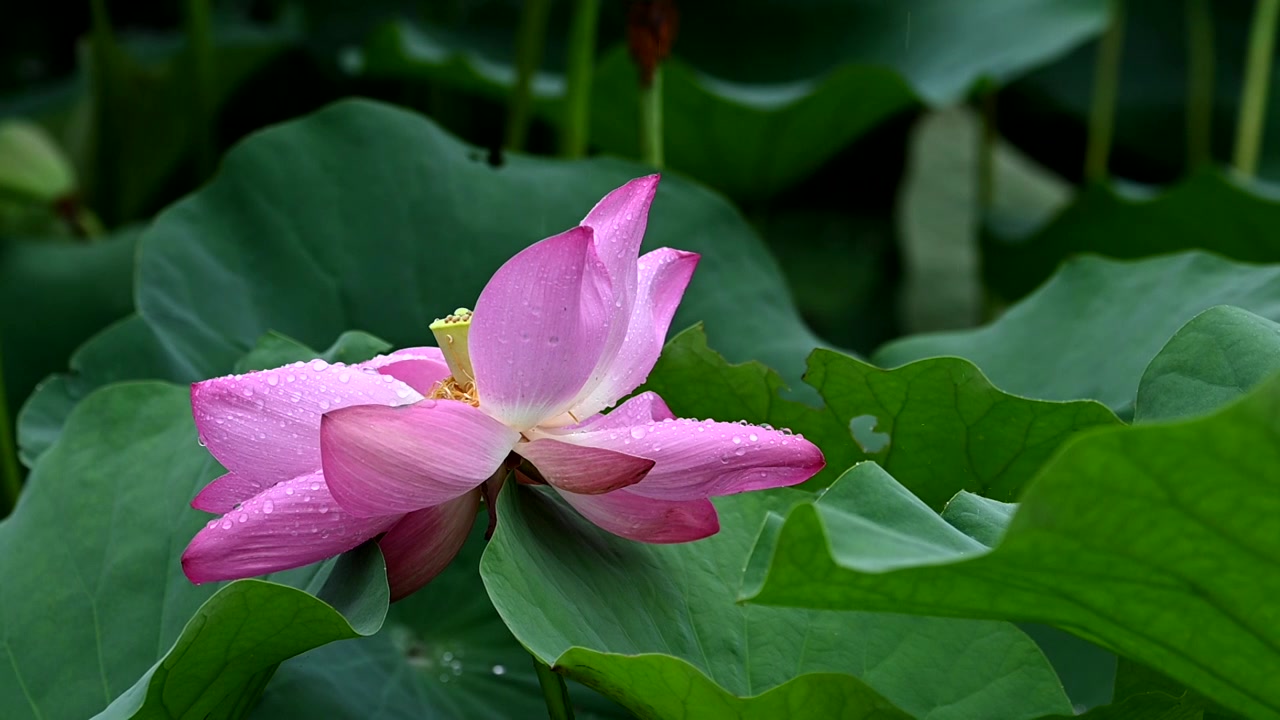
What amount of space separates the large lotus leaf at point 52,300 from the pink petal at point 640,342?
3.05 feet

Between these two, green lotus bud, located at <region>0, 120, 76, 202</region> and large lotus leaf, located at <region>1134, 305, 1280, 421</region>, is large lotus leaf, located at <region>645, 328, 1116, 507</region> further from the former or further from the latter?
green lotus bud, located at <region>0, 120, 76, 202</region>

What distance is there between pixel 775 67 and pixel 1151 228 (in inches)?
26.7

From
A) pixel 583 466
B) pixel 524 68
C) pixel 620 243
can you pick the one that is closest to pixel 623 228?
pixel 620 243

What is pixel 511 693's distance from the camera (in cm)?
78

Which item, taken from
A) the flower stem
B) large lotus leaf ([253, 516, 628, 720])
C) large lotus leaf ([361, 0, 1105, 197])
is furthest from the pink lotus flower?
the flower stem

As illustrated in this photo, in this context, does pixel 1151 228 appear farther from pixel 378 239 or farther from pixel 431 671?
pixel 431 671

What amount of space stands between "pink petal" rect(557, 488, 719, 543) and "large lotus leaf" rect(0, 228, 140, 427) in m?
0.97

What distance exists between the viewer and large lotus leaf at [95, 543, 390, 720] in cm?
55

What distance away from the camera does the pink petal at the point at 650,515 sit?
60cm

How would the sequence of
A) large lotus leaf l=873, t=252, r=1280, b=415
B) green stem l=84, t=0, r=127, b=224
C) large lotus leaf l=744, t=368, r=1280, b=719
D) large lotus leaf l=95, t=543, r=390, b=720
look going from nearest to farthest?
1. large lotus leaf l=744, t=368, r=1280, b=719
2. large lotus leaf l=95, t=543, r=390, b=720
3. large lotus leaf l=873, t=252, r=1280, b=415
4. green stem l=84, t=0, r=127, b=224

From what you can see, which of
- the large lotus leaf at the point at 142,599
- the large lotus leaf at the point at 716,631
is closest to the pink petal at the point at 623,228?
the large lotus leaf at the point at 716,631

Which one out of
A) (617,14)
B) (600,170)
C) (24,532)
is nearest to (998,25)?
(617,14)

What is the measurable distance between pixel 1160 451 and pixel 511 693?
45 centimetres

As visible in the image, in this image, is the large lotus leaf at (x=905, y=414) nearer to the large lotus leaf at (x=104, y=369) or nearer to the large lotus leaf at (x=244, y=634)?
the large lotus leaf at (x=244, y=634)
